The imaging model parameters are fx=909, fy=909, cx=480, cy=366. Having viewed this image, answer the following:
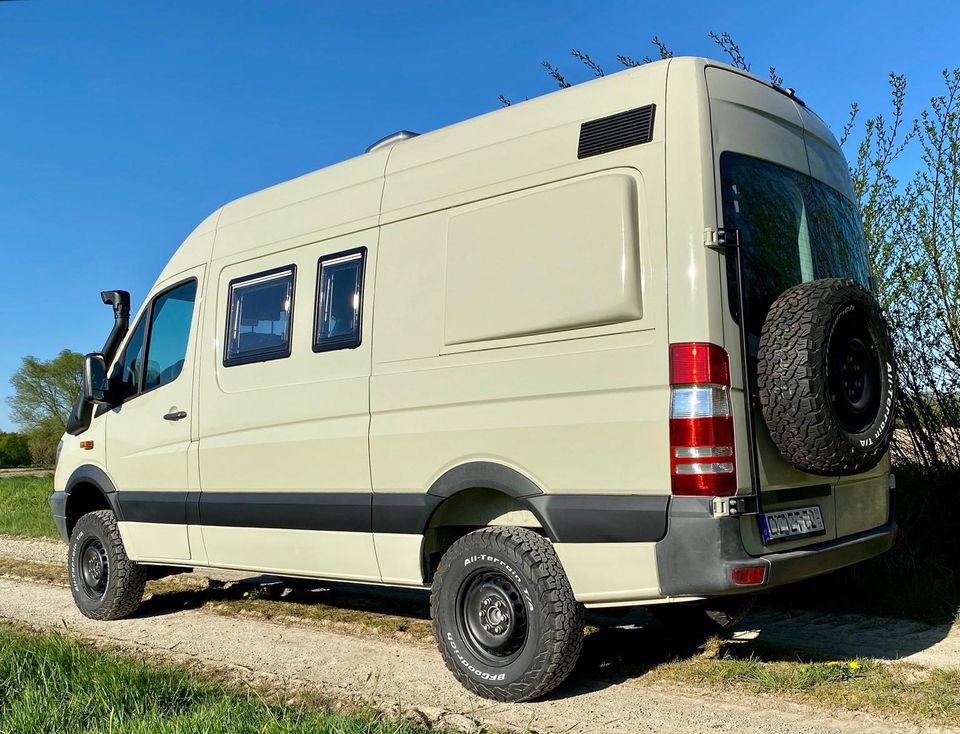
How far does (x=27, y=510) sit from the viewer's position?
15352mm

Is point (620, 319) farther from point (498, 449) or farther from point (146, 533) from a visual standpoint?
point (146, 533)

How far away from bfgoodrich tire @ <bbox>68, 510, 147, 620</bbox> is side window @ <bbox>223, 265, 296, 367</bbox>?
1.88m

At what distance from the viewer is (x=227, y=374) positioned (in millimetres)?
5832

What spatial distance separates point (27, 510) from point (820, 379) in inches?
586

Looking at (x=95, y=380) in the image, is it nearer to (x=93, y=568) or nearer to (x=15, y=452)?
(x=93, y=568)

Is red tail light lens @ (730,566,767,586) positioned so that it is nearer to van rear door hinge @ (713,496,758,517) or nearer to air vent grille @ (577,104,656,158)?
van rear door hinge @ (713,496,758,517)

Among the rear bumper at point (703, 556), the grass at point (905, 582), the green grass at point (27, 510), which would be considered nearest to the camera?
the rear bumper at point (703, 556)

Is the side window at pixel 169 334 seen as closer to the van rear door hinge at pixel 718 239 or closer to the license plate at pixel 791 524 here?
the van rear door hinge at pixel 718 239

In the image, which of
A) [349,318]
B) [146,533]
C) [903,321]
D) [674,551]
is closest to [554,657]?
[674,551]

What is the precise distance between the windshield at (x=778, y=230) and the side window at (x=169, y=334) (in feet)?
12.5

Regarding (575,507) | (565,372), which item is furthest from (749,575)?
(565,372)

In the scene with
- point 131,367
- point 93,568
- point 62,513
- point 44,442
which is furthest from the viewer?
point 44,442

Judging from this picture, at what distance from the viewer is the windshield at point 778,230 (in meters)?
4.02

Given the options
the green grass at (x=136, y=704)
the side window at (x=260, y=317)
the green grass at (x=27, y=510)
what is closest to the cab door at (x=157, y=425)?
the side window at (x=260, y=317)
